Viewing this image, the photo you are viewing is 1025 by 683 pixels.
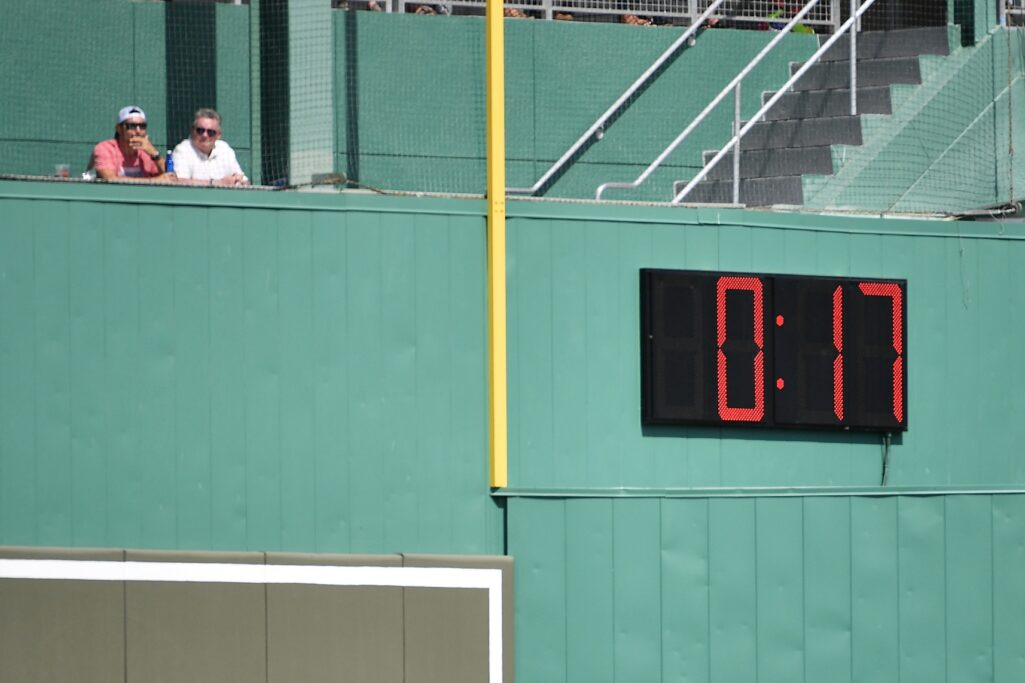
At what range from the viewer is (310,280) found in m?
12.9

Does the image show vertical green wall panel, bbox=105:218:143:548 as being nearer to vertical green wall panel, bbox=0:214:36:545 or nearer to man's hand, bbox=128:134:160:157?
vertical green wall panel, bbox=0:214:36:545

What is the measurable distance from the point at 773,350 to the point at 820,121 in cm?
355

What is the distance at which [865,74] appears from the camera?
55.4 feet

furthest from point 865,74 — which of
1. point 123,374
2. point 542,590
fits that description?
point 123,374

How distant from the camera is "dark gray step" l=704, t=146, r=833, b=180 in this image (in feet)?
52.5

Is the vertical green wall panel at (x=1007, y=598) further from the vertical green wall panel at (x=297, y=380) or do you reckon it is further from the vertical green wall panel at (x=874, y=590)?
the vertical green wall panel at (x=297, y=380)

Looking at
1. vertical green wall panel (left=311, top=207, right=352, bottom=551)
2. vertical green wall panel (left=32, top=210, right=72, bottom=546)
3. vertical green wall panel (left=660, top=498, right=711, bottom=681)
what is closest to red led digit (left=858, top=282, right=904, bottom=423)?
vertical green wall panel (left=660, top=498, right=711, bottom=681)

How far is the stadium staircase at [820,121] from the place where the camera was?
15922mm

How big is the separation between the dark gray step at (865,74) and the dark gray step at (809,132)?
0.48 m

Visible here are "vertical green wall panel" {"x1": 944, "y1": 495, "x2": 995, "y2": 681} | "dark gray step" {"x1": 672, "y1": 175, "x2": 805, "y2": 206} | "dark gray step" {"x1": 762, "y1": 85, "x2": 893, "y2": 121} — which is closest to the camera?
"vertical green wall panel" {"x1": 944, "y1": 495, "x2": 995, "y2": 681}

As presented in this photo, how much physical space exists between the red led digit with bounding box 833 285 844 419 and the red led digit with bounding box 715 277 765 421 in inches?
22.5

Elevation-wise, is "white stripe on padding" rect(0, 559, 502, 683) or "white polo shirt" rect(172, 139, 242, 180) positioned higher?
"white polo shirt" rect(172, 139, 242, 180)

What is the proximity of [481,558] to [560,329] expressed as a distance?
175 cm

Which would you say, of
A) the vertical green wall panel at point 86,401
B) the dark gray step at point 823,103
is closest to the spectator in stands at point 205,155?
the vertical green wall panel at point 86,401
